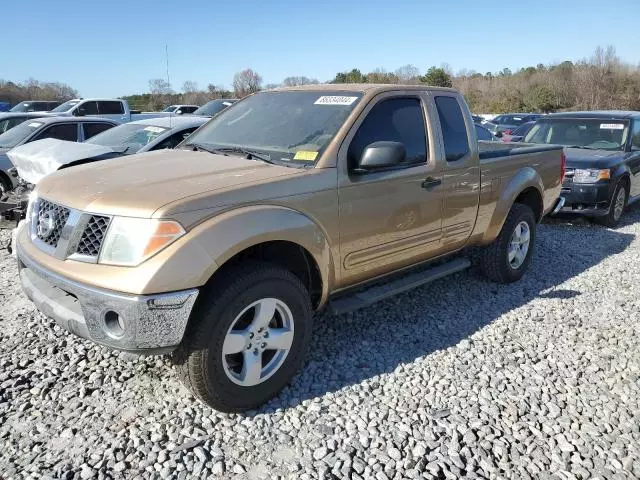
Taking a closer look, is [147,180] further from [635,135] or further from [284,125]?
[635,135]

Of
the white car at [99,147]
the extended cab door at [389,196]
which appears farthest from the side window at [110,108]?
the extended cab door at [389,196]

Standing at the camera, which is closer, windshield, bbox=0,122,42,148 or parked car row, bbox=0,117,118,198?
parked car row, bbox=0,117,118,198

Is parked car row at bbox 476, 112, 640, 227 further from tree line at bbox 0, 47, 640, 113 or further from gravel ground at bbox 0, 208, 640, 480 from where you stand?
tree line at bbox 0, 47, 640, 113

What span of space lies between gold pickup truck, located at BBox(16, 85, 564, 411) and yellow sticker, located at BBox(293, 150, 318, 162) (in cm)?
1

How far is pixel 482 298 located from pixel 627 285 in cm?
174

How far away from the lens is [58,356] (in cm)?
358

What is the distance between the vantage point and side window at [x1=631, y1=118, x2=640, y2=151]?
8.61 meters

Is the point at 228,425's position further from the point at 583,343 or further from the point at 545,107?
the point at 545,107

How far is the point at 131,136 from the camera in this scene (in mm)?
7016

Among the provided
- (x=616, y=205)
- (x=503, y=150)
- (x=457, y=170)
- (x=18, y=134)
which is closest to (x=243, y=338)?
(x=457, y=170)

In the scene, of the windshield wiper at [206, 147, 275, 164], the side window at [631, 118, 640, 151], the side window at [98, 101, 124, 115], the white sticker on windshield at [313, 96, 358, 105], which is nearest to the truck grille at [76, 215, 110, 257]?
the windshield wiper at [206, 147, 275, 164]

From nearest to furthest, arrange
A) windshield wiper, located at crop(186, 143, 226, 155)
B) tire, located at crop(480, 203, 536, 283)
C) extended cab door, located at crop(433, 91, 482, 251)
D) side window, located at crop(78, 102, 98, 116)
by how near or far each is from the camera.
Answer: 1. windshield wiper, located at crop(186, 143, 226, 155)
2. extended cab door, located at crop(433, 91, 482, 251)
3. tire, located at crop(480, 203, 536, 283)
4. side window, located at crop(78, 102, 98, 116)

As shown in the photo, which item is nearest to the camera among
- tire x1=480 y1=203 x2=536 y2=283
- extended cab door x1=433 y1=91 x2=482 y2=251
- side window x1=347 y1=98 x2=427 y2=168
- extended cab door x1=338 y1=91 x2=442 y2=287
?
extended cab door x1=338 y1=91 x2=442 y2=287

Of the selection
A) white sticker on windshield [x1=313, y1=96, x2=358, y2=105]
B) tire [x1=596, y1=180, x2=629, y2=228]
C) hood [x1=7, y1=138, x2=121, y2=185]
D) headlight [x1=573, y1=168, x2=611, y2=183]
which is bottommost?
tire [x1=596, y1=180, x2=629, y2=228]
